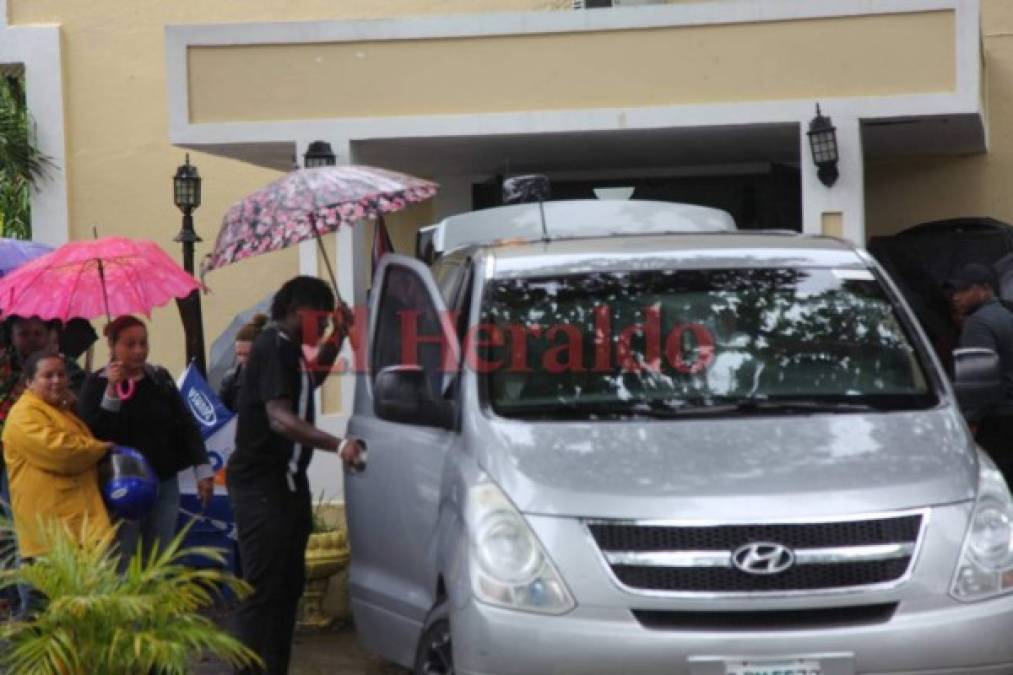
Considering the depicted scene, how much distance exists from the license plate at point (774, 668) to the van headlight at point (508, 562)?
0.55 meters

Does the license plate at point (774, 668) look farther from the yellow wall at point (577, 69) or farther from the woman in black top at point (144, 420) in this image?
the yellow wall at point (577, 69)

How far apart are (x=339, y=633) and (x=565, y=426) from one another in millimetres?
3811

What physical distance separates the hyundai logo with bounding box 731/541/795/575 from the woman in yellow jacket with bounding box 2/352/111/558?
2.96 m

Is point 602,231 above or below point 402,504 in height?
above

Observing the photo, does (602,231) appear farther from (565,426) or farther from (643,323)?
(565,426)

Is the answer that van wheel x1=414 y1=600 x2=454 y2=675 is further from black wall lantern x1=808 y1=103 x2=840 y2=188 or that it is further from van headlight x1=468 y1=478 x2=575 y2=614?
black wall lantern x1=808 y1=103 x2=840 y2=188

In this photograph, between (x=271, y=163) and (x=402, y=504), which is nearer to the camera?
(x=402, y=504)

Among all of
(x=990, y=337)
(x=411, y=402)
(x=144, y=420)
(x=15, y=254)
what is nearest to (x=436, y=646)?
(x=411, y=402)

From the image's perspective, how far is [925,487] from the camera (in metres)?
5.73

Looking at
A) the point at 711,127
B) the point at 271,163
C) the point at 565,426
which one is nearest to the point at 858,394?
the point at 565,426

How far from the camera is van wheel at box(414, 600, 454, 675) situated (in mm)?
6027

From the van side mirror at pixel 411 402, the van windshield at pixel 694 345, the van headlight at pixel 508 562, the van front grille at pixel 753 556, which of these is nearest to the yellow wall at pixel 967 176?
the van windshield at pixel 694 345

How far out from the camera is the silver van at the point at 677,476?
5504mm

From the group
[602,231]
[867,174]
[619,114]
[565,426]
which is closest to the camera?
[565,426]
